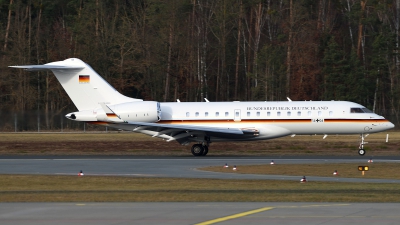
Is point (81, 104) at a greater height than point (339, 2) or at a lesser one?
lesser

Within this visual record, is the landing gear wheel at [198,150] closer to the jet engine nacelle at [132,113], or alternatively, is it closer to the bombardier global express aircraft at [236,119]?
the bombardier global express aircraft at [236,119]

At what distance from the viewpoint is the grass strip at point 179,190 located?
17625 millimetres

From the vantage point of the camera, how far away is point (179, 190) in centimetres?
1988

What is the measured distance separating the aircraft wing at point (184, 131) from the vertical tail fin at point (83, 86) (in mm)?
1735

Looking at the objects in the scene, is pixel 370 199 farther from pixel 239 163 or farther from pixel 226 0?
pixel 226 0

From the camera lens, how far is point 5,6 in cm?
7531

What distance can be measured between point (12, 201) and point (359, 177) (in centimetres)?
1188

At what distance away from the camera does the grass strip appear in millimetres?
17625
